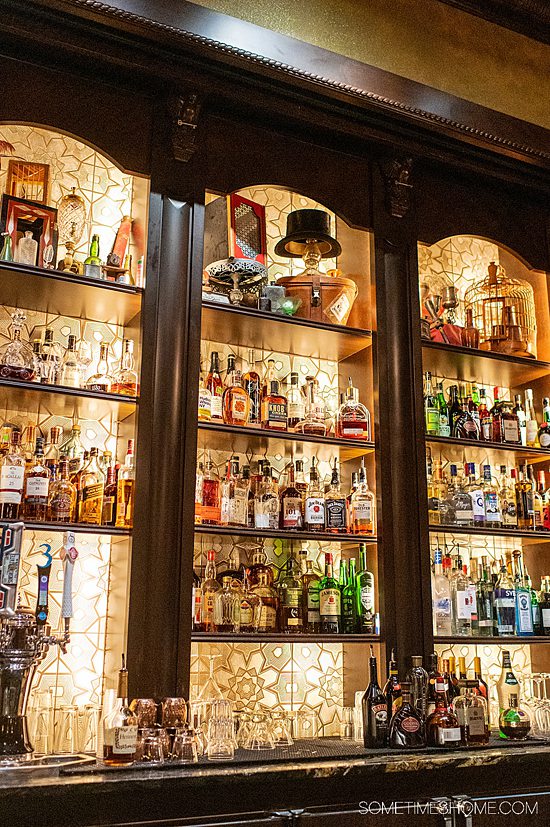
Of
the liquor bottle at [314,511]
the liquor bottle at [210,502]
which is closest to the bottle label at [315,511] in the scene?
the liquor bottle at [314,511]

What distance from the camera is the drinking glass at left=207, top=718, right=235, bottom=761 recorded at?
8.39ft

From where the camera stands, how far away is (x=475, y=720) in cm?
295

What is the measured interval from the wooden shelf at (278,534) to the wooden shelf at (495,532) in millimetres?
315

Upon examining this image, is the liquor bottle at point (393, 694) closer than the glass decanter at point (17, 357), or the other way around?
the glass decanter at point (17, 357)

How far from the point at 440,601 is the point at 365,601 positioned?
0.36 meters

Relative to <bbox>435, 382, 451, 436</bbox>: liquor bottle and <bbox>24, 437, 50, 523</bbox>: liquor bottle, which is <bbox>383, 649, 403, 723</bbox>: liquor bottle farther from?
<bbox>24, 437, 50, 523</bbox>: liquor bottle

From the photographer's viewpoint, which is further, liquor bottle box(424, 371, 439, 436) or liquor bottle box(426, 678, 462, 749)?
liquor bottle box(424, 371, 439, 436)

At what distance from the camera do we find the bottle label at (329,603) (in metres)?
3.08

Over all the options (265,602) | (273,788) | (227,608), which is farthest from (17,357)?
(273,788)

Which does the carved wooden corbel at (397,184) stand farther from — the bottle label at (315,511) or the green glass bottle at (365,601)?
the green glass bottle at (365,601)

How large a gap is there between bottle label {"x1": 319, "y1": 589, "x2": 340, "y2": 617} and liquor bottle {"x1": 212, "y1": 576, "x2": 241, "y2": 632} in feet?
1.06

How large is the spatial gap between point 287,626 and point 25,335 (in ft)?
4.72

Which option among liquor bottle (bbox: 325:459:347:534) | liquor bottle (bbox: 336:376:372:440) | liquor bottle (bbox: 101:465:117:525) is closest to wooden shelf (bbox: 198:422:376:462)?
liquor bottle (bbox: 336:376:372:440)

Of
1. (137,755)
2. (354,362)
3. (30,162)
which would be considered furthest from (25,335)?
(137,755)
